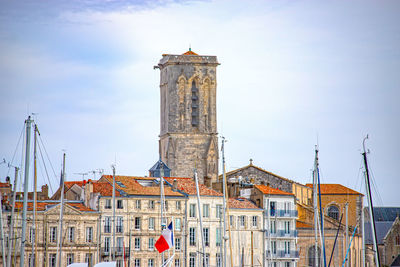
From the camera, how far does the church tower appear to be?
4085 inches

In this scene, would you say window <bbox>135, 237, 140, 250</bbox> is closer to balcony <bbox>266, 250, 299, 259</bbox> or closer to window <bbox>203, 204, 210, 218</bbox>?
window <bbox>203, 204, 210, 218</bbox>

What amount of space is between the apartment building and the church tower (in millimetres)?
21177

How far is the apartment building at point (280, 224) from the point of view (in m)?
81.6

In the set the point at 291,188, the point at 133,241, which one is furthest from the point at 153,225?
the point at 291,188

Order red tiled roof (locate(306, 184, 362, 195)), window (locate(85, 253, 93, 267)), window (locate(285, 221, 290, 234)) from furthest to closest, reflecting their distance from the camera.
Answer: red tiled roof (locate(306, 184, 362, 195)), window (locate(285, 221, 290, 234)), window (locate(85, 253, 93, 267))

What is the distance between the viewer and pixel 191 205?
3073 inches

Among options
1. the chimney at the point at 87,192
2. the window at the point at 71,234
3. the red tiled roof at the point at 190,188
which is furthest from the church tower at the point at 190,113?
the window at the point at 71,234

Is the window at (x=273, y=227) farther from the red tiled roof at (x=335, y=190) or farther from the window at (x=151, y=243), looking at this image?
the red tiled roof at (x=335, y=190)

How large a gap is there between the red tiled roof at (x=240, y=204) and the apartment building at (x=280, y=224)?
839 millimetres

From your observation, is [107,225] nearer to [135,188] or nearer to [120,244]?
[120,244]

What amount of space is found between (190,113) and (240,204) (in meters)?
26.4

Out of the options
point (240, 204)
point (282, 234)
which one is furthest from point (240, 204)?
point (282, 234)

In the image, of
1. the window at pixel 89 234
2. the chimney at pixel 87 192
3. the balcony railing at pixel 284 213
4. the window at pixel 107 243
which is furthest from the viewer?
the balcony railing at pixel 284 213

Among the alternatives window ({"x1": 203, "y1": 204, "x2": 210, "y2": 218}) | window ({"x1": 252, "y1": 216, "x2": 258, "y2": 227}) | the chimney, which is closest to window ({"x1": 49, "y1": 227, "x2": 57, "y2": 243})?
the chimney
